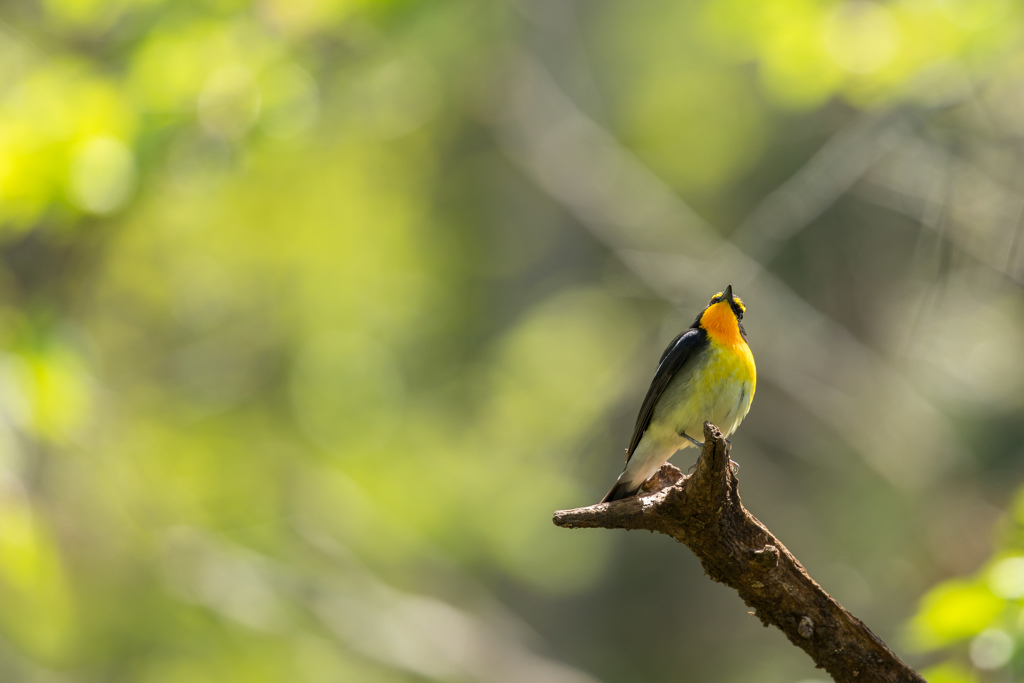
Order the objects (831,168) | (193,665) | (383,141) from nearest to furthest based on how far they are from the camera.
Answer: (831,168) < (193,665) < (383,141)

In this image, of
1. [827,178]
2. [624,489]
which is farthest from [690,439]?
[827,178]

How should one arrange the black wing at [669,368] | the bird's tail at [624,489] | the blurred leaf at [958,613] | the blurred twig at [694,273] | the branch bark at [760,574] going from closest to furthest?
the branch bark at [760,574]
the blurred leaf at [958,613]
the bird's tail at [624,489]
the black wing at [669,368]
the blurred twig at [694,273]

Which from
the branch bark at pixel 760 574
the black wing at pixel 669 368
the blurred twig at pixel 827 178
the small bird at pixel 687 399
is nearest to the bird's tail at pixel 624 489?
the small bird at pixel 687 399

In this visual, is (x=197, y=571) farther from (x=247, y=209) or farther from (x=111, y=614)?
(x=247, y=209)

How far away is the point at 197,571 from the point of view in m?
8.81

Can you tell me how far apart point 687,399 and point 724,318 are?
2.10ft

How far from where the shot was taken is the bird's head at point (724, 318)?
13.9ft

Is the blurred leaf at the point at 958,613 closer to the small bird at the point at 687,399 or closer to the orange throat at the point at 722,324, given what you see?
the small bird at the point at 687,399

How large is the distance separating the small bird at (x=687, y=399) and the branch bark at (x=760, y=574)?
933mm

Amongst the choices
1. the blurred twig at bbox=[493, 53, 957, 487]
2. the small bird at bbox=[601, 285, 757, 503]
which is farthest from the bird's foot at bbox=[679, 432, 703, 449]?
the blurred twig at bbox=[493, 53, 957, 487]

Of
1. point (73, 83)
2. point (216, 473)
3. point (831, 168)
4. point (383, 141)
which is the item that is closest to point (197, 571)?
point (216, 473)

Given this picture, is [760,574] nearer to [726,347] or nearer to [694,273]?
[726,347]

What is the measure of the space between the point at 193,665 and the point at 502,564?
4298 mm

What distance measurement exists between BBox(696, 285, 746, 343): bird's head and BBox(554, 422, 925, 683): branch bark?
1518 mm
